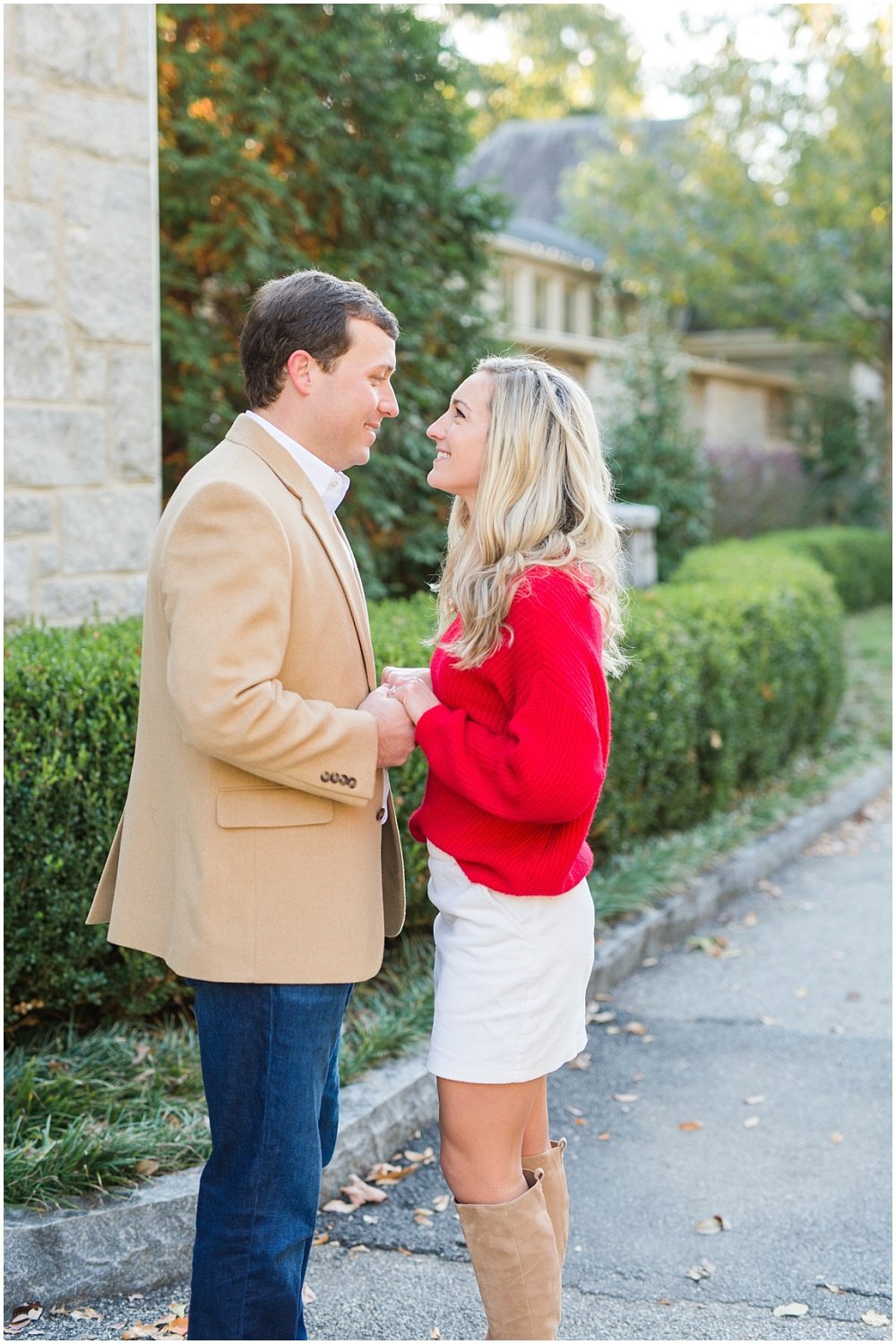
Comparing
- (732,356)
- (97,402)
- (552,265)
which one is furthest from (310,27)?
(732,356)

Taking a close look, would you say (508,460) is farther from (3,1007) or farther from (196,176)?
(196,176)

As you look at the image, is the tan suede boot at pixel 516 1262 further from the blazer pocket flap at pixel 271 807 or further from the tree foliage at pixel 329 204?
the tree foliage at pixel 329 204

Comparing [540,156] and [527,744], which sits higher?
[540,156]

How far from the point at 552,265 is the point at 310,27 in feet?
50.8

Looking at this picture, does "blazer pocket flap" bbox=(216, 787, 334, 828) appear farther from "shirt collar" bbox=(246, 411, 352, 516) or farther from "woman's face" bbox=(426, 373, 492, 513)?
"woman's face" bbox=(426, 373, 492, 513)

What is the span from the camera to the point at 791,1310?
10.4ft

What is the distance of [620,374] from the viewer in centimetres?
1408

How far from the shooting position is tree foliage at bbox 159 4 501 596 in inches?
301

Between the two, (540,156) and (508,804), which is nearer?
(508,804)

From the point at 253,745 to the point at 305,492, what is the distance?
1.68ft

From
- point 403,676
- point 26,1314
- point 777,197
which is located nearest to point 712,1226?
point 26,1314

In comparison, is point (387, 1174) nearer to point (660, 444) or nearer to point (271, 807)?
point (271, 807)

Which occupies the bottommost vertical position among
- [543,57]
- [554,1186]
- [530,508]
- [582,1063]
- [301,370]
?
[582,1063]

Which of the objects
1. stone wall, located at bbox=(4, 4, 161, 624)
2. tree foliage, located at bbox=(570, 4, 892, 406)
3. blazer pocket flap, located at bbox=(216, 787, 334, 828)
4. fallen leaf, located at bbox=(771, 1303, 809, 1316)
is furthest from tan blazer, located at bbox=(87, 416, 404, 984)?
tree foliage, located at bbox=(570, 4, 892, 406)
